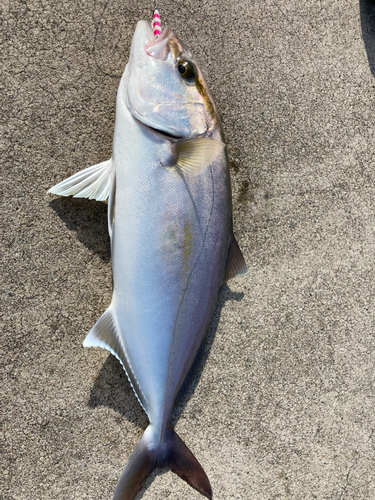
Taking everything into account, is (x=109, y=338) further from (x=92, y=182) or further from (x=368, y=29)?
(x=368, y=29)

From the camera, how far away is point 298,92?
5.82 feet

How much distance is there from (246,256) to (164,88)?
2.96 feet

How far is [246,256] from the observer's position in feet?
5.67

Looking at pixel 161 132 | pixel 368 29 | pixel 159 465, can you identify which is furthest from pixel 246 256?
pixel 368 29

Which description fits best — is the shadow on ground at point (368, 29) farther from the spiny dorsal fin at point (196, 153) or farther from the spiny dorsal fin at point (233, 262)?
the spiny dorsal fin at point (233, 262)

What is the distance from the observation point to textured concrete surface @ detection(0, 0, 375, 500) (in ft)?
5.04

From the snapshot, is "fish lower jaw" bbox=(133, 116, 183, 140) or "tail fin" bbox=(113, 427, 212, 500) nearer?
"fish lower jaw" bbox=(133, 116, 183, 140)

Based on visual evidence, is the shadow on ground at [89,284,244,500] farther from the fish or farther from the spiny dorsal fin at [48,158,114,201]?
the spiny dorsal fin at [48,158,114,201]

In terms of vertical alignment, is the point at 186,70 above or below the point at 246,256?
above

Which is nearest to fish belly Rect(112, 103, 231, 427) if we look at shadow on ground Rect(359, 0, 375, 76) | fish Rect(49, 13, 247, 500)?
fish Rect(49, 13, 247, 500)

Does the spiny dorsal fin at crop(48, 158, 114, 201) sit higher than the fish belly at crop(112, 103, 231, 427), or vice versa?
the spiny dorsal fin at crop(48, 158, 114, 201)

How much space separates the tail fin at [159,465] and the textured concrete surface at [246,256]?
0.49 ft

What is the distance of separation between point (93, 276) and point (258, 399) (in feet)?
3.47

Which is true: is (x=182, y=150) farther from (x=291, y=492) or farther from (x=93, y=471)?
(x=291, y=492)
